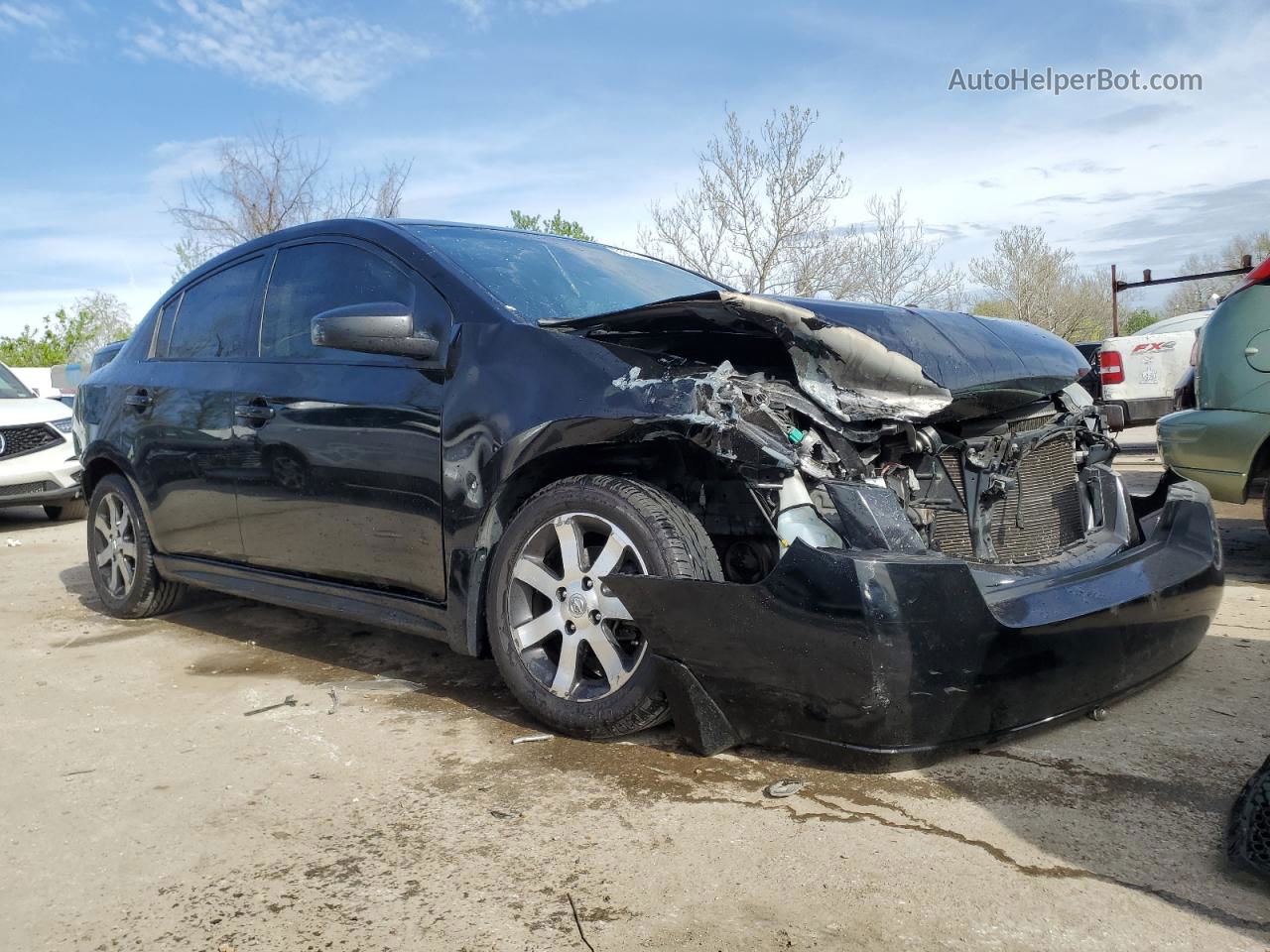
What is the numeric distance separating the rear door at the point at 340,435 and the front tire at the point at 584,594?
37cm

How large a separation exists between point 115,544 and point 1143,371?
1126cm

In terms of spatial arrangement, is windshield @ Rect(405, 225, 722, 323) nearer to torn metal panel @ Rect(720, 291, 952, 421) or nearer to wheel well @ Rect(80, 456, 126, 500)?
torn metal panel @ Rect(720, 291, 952, 421)

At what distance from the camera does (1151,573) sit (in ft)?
9.98

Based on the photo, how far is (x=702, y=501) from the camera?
3031 mm

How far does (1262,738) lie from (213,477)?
3785 mm

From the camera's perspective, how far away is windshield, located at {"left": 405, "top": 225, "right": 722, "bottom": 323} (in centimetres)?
345

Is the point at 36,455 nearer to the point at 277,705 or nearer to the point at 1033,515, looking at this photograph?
the point at 277,705

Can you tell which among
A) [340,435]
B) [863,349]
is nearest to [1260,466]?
[863,349]

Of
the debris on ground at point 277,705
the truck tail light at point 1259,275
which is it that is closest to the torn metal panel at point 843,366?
the debris on ground at point 277,705

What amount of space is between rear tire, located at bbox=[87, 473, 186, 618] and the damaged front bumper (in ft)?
10.4

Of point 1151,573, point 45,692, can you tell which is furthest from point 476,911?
point 45,692

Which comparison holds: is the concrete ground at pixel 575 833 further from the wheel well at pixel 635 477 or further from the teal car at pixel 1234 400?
the teal car at pixel 1234 400

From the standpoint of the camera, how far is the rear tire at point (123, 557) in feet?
16.4

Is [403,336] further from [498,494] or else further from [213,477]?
[213,477]
